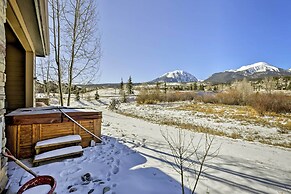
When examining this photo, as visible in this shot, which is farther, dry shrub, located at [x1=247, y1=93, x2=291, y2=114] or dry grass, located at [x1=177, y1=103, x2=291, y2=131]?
dry shrub, located at [x1=247, y1=93, x2=291, y2=114]

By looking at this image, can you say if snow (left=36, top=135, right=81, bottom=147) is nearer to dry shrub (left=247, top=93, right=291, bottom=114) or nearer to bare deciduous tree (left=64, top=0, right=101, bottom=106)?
bare deciduous tree (left=64, top=0, right=101, bottom=106)

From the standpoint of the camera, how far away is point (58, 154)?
2.99 meters

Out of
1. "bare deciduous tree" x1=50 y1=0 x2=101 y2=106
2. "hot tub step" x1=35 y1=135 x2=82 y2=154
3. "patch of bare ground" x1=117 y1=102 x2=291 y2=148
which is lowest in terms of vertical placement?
"patch of bare ground" x1=117 y1=102 x2=291 y2=148

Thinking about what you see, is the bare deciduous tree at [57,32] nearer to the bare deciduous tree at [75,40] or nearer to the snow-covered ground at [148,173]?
the bare deciduous tree at [75,40]

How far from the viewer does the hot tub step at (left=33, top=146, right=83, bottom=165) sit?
2818 millimetres

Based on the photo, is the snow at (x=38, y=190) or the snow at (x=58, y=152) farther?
the snow at (x=58, y=152)

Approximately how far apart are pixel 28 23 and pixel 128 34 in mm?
7896

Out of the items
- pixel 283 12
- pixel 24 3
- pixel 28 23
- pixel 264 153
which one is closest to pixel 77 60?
pixel 28 23

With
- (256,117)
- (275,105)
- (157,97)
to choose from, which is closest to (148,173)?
(256,117)

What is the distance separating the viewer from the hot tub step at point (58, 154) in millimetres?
2818

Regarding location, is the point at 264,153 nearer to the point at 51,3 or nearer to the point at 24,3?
the point at 24,3

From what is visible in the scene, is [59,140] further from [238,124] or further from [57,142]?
[238,124]

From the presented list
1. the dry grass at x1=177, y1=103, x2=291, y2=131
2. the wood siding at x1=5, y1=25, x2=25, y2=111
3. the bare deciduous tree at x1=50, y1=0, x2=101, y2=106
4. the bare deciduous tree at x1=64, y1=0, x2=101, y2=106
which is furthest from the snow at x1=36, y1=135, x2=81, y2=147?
the dry grass at x1=177, y1=103, x2=291, y2=131

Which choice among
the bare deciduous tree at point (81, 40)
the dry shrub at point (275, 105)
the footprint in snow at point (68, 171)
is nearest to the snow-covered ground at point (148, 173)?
the footprint in snow at point (68, 171)
